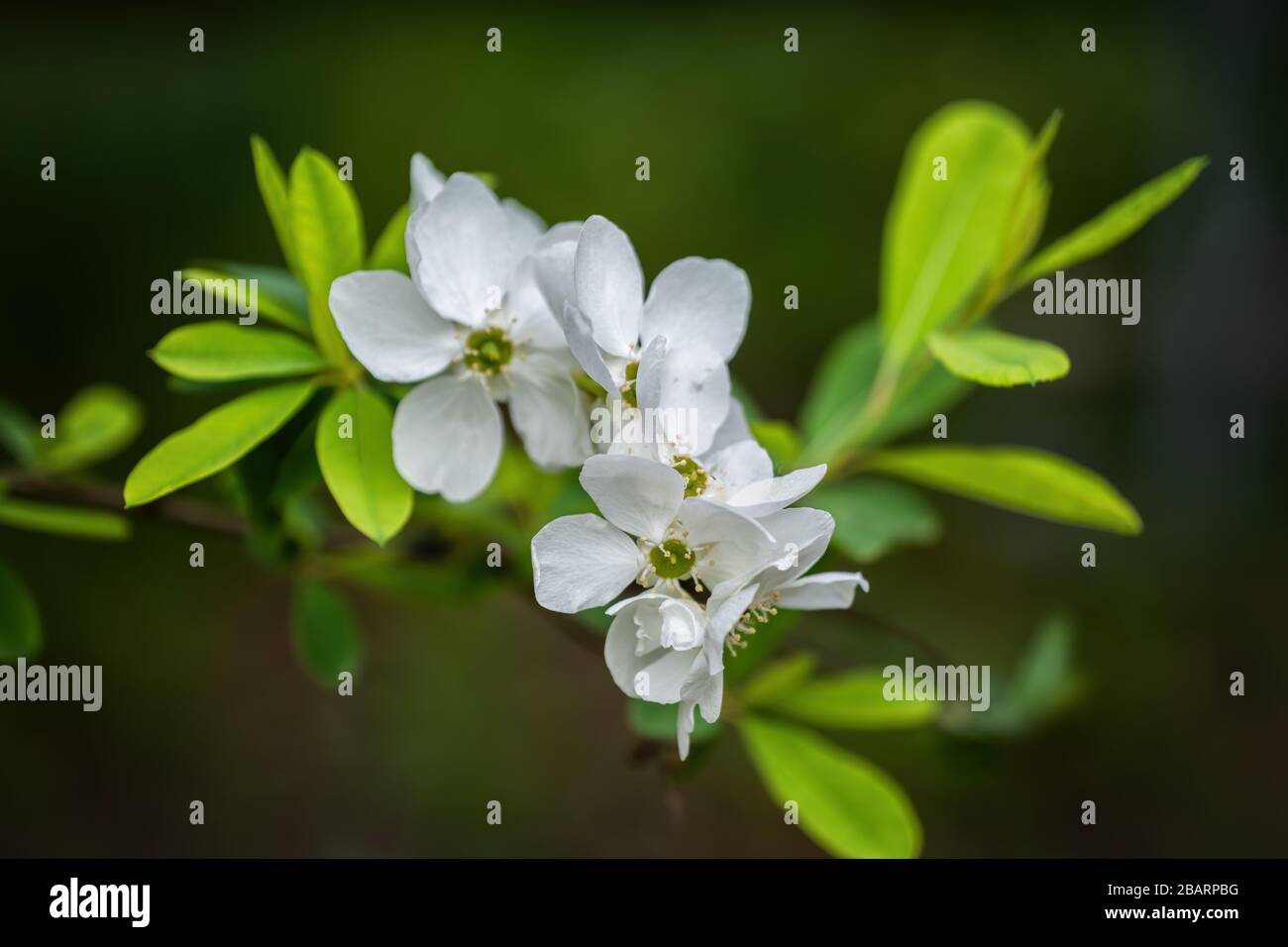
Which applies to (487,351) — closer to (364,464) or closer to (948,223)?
(364,464)

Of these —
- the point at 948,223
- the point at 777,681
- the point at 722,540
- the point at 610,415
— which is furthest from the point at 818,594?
the point at 948,223

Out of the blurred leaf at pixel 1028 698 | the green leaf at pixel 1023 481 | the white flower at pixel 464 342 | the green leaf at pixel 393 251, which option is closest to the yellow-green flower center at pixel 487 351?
the white flower at pixel 464 342

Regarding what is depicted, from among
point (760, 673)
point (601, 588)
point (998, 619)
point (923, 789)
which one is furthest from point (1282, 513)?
point (601, 588)

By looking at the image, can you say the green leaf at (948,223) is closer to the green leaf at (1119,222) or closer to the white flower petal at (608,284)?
the green leaf at (1119,222)

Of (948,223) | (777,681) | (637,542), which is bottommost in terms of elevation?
(777,681)

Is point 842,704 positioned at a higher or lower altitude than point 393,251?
lower
